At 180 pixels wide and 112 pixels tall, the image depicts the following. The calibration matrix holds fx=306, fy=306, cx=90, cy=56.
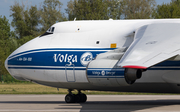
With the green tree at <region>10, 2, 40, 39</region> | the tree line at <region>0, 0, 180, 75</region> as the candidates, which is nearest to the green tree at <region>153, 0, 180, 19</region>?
the tree line at <region>0, 0, 180, 75</region>

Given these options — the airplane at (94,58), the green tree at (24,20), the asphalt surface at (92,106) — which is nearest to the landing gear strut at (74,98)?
the airplane at (94,58)

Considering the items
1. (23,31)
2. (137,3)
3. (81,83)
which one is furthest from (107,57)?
(23,31)

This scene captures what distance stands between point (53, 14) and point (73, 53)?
5948cm

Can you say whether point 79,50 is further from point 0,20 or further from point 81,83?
point 0,20

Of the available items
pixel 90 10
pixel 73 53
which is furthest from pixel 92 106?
pixel 90 10

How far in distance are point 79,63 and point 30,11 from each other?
63568 millimetres

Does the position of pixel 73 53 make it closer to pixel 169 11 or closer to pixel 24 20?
pixel 169 11

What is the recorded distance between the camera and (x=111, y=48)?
1609cm

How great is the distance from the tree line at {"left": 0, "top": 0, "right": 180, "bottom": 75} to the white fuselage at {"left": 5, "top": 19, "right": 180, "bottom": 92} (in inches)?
1859

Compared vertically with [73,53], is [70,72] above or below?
below

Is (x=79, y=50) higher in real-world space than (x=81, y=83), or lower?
higher

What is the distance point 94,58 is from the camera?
1584cm

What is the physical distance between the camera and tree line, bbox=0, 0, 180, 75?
2670 inches

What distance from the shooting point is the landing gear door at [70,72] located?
54.2ft
